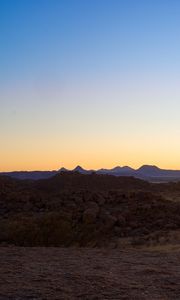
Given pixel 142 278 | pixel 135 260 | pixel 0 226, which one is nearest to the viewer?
pixel 142 278

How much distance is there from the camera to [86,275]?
34.2ft

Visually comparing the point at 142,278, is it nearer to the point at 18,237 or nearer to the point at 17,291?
the point at 17,291

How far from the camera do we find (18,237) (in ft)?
58.6

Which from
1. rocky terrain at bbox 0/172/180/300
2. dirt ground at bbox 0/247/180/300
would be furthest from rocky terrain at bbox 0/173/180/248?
dirt ground at bbox 0/247/180/300

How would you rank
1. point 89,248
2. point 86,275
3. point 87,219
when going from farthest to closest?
point 87,219, point 89,248, point 86,275

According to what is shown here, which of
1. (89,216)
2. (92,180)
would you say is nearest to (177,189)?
(92,180)

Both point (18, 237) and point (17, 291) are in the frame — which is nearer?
point (17, 291)

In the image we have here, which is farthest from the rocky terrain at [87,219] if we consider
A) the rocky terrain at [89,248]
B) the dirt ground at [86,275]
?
the dirt ground at [86,275]

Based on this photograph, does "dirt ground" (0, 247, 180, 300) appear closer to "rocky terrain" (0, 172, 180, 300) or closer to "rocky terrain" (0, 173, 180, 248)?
"rocky terrain" (0, 172, 180, 300)

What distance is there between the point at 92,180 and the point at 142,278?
37.5 meters

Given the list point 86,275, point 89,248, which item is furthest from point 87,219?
point 86,275

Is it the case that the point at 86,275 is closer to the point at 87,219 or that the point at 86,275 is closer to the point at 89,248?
the point at 89,248

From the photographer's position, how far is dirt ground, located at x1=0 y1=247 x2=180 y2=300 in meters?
8.94

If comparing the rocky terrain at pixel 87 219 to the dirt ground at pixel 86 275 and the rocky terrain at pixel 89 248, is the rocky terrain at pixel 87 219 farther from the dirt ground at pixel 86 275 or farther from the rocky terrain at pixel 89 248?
the dirt ground at pixel 86 275
